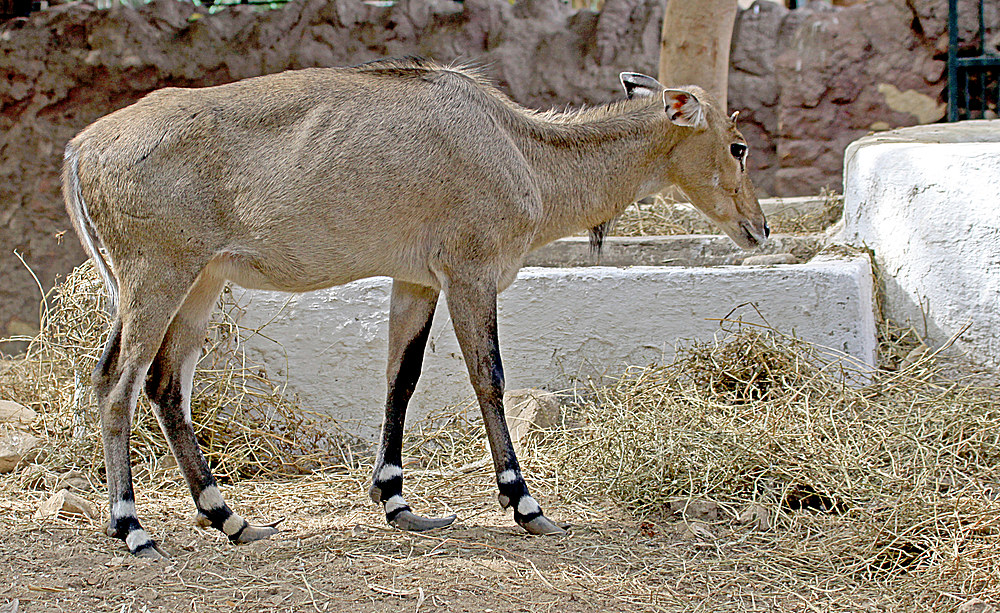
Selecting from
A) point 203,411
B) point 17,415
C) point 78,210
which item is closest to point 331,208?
point 78,210

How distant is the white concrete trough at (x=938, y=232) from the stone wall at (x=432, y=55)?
230cm

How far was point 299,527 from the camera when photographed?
4219mm

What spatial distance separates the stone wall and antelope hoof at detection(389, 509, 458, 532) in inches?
→ 203

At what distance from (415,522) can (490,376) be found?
0.68 meters

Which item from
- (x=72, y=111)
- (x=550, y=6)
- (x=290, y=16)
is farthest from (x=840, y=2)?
(x=72, y=111)

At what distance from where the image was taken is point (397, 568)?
3.57 metres

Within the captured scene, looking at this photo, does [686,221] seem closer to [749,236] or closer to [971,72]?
[749,236]

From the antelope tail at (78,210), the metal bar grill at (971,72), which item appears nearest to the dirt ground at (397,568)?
the antelope tail at (78,210)

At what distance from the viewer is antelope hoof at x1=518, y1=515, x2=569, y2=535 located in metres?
4.05

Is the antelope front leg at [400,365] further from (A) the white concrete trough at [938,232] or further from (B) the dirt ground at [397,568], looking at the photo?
(A) the white concrete trough at [938,232]

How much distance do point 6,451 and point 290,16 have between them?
5072 millimetres

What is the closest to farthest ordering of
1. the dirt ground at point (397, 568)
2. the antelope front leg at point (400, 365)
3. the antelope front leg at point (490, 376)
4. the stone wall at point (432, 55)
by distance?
the dirt ground at point (397, 568) → the antelope front leg at point (490, 376) → the antelope front leg at point (400, 365) → the stone wall at point (432, 55)

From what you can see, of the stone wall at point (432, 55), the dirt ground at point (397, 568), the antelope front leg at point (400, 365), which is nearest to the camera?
the dirt ground at point (397, 568)

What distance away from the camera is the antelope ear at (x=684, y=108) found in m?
4.48
